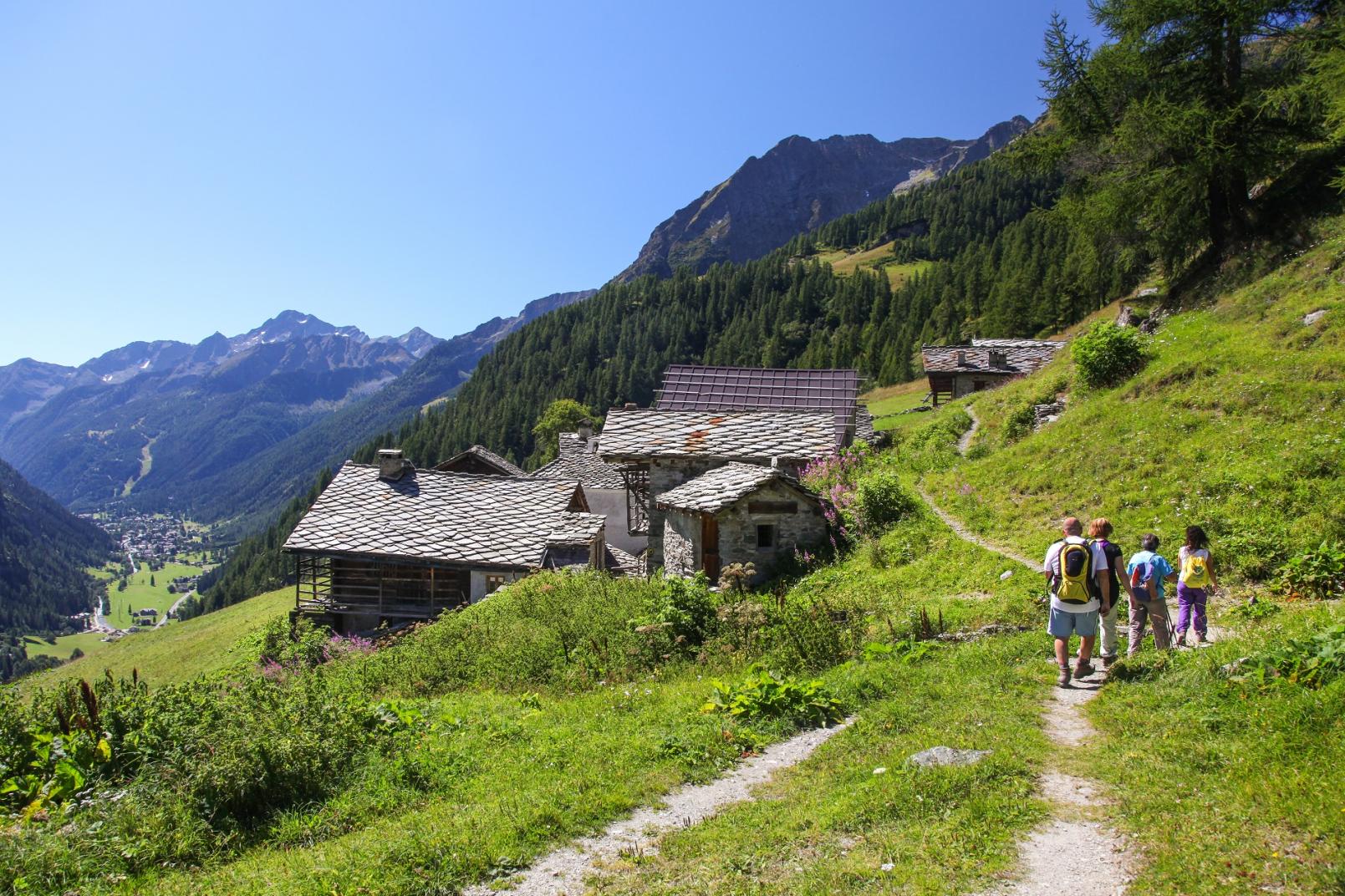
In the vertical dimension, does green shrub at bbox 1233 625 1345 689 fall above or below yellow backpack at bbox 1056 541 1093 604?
below

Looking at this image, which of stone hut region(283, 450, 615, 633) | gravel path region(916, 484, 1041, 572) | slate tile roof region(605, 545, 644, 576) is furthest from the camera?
slate tile roof region(605, 545, 644, 576)

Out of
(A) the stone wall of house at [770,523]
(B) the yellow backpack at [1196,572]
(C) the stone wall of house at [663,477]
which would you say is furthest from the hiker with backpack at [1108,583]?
(C) the stone wall of house at [663,477]

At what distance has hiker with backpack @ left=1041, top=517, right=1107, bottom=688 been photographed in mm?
9297

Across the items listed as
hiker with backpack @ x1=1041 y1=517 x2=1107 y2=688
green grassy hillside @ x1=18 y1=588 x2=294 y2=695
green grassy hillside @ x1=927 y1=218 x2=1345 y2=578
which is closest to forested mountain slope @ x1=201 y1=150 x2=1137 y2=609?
green grassy hillside @ x1=18 y1=588 x2=294 y2=695

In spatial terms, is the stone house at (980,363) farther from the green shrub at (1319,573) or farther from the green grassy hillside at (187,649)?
the green grassy hillside at (187,649)

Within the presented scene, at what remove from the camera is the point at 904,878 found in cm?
548

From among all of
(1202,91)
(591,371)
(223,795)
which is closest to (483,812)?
(223,795)

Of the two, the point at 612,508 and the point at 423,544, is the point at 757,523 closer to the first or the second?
the point at 423,544

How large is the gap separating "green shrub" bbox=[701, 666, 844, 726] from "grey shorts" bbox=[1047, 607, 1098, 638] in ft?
9.52

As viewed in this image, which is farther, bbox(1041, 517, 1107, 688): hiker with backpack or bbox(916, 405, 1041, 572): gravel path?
bbox(916, 405, 1041, 572): gravel path

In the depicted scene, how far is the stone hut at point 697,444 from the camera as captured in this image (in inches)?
1040

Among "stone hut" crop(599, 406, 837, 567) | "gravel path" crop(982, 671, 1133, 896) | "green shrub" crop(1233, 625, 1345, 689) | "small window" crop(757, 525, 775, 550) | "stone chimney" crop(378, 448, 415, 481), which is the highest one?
"stone hut" crop(599, 406, 837, 567)

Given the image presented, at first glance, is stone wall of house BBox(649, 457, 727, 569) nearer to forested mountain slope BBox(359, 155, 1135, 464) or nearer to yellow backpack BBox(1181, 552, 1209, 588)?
yellow backpack BBox(1181, 552, 1209, 588)

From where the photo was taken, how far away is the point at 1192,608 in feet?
33.2
